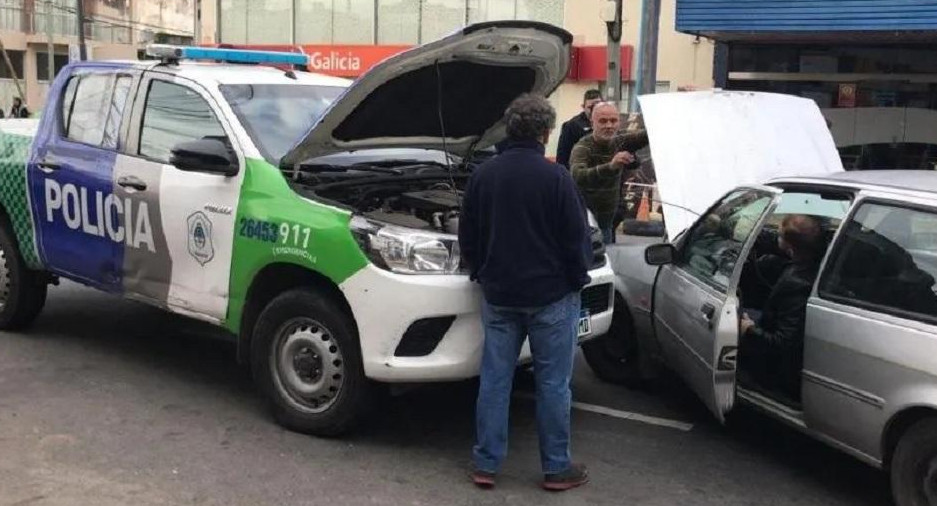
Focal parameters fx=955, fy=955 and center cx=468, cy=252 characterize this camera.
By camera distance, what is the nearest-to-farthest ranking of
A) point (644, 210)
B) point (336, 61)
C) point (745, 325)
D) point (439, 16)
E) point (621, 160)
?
point (745, 325) → point (621, 160) → point (644, 210) → point (439, 16) → point (336, 61)

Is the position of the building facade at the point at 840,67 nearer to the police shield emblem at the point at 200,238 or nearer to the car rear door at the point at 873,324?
the car rear door at the point at 873,324

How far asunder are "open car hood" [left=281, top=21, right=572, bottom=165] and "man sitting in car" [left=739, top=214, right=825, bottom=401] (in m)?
1.59

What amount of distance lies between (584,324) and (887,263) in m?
1.45

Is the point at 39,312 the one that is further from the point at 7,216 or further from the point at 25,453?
the point at 25,453

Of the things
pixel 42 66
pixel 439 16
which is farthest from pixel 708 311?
pixel 42 66

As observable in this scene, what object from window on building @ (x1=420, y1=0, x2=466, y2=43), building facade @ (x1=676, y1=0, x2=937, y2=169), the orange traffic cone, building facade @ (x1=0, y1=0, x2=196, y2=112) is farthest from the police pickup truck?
building facade @ (x1=0, y1=0, x2=196, y2=112)

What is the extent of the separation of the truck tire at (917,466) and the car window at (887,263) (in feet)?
1.42

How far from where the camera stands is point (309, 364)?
15.2 ft

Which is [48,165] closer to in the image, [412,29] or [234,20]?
[412,29]

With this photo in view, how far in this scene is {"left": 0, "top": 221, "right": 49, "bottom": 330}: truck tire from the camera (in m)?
6.25

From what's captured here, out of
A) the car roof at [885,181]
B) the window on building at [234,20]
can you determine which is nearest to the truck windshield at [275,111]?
the car roof at [885,181]

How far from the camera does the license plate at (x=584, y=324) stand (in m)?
4.73

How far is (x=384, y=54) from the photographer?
2086 centimetres

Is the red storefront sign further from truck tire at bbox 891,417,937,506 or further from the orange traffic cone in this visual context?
truck tire at bbox 891,417,937,506
